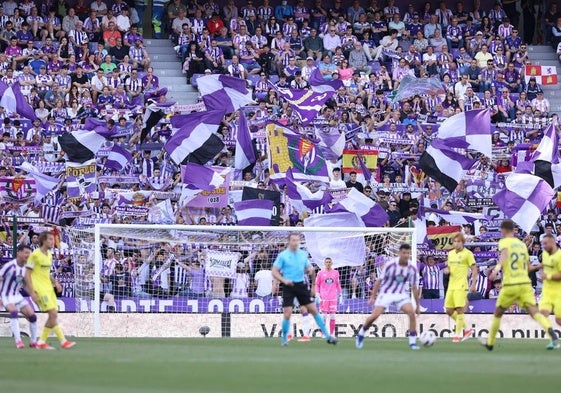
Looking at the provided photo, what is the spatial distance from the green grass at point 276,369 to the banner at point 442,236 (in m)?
7.73

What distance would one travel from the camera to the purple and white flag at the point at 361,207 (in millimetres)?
29844

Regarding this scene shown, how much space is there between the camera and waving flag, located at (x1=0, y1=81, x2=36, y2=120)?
1217 inches

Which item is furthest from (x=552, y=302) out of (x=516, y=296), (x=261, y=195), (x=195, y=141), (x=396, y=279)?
(x=195, y=141)

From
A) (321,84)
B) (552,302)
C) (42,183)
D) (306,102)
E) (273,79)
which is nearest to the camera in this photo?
(552,302)

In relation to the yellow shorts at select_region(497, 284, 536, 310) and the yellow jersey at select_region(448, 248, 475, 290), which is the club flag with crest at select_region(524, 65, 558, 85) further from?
the yellow shorts at select_region(497, 284, 536, 310)

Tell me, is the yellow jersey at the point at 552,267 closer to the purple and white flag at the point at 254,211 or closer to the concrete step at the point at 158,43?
the purple and white flag at the point at 254,211

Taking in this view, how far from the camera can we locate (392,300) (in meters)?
20.9

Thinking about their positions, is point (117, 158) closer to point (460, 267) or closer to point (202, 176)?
point (202, 176)

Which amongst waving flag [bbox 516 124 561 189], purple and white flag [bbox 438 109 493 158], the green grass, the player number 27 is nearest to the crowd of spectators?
waving flag [bbox 516 124 561 189]

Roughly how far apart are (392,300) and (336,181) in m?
10.9

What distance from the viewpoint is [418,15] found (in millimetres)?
42250

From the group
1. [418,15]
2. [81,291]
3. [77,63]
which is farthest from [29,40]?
[418,15]

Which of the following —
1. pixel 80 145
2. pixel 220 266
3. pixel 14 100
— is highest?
pixel 14 100

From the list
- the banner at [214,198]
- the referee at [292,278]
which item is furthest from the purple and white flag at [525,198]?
the referee at [292,278]
